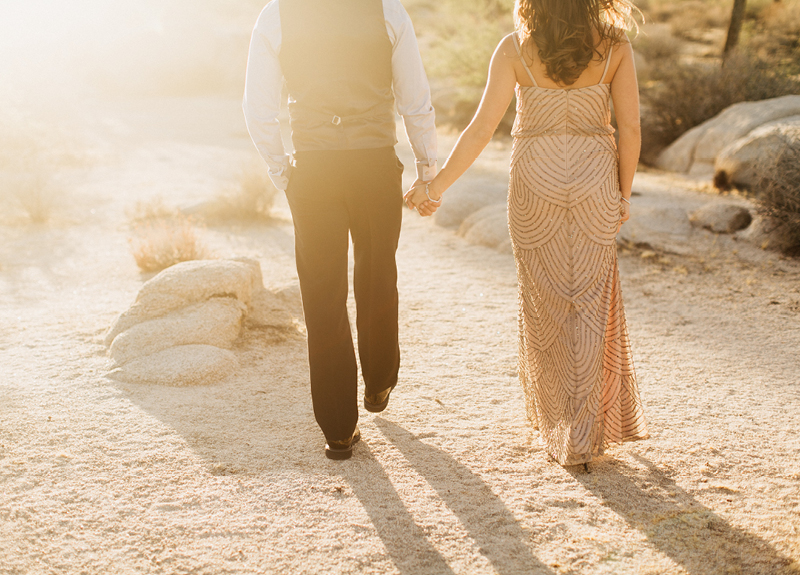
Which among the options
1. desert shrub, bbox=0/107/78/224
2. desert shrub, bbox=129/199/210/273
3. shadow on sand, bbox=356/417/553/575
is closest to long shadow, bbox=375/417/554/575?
shadow on sand, bbox=356/417/553/575

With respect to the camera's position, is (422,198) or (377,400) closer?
(422,198)

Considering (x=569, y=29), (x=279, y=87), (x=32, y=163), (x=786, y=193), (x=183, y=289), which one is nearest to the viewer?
(x=569, y=29)

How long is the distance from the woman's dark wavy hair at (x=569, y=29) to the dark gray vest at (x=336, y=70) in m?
0.55

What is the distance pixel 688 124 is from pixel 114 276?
376 inches

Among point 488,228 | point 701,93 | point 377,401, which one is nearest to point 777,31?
point 701,93

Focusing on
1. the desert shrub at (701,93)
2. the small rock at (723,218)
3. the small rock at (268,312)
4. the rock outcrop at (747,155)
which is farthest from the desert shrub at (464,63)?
the small rock at (268,312)

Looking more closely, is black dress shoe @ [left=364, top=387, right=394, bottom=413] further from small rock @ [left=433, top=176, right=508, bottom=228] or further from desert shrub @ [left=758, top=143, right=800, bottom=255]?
small rock @ [left=433, top=176, right=508, bottom=228]

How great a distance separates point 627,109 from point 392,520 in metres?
1.79

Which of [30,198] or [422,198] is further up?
[422,198]

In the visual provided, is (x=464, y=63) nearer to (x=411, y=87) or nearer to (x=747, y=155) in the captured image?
(x=747, y=155)

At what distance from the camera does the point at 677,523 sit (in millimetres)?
2395

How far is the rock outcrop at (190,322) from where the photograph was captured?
12.5 ft

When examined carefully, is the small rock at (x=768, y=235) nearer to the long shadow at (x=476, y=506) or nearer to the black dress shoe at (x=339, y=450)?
the long shadow at (x=476, y=506)

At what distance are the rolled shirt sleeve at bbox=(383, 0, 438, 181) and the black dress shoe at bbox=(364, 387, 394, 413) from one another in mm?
1028
